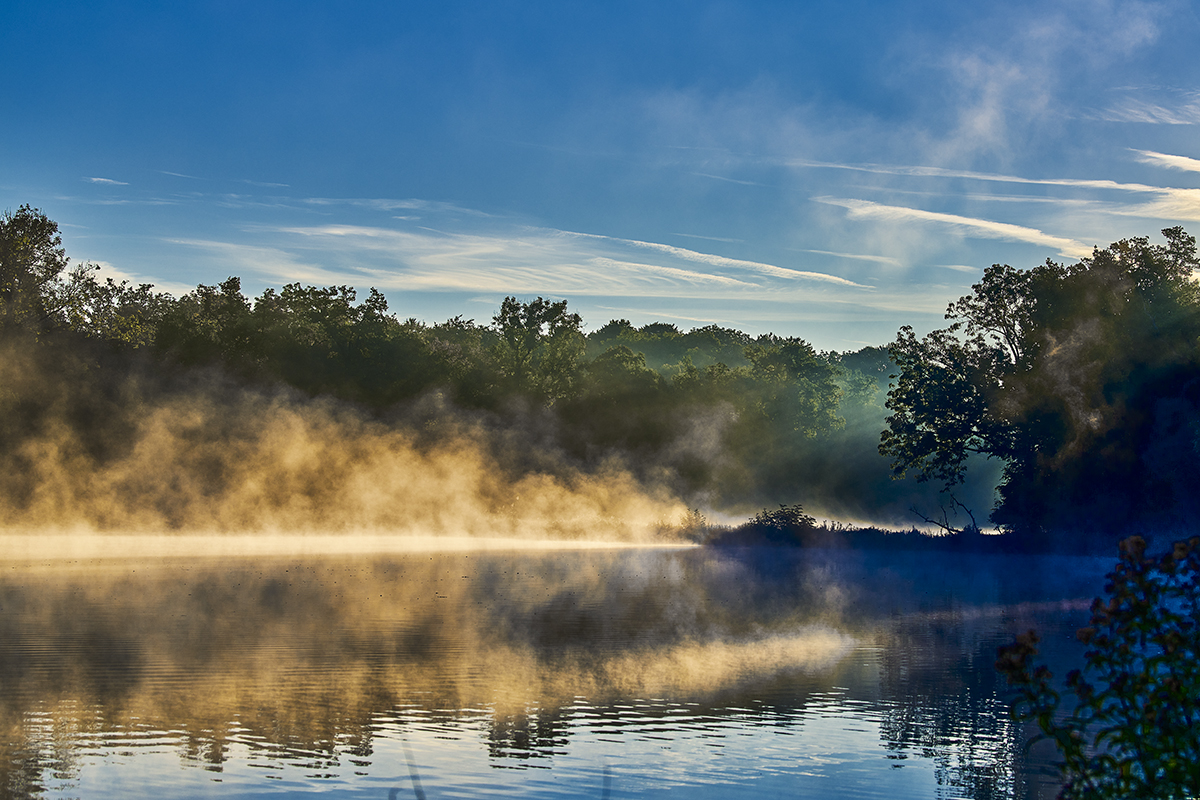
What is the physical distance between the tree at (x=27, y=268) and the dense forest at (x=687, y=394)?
128 mm

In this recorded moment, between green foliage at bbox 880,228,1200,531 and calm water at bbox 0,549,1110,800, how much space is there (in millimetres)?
22965

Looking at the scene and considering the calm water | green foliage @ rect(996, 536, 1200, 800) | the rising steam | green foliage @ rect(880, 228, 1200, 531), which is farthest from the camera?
the rising steam

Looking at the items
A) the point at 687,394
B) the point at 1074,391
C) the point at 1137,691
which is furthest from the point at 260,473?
the point at 1137,691

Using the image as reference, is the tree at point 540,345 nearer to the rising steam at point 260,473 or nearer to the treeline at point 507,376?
the treeline at point 507,376

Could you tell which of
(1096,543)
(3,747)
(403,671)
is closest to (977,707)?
(403,671)

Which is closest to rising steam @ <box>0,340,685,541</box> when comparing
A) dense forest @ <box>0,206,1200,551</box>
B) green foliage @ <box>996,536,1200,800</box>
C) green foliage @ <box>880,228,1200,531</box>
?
dense forest @ <box>0,206,1200,551</box>

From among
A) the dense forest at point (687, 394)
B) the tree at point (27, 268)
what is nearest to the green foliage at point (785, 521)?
the dense forest at point (687, 394)

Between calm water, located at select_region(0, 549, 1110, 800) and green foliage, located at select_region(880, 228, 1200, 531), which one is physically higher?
green foliage, located at select_region(880, 228, 1200, 531)

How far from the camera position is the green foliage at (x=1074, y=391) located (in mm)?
49938

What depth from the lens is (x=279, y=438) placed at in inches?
2827

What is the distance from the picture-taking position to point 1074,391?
5362 centimetres

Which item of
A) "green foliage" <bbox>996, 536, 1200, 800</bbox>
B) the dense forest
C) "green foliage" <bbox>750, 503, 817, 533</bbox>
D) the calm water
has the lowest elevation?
the calm water

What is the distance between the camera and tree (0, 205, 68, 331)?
64812 millimetres

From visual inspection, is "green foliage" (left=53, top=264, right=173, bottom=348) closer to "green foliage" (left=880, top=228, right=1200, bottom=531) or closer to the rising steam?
the rising steam
